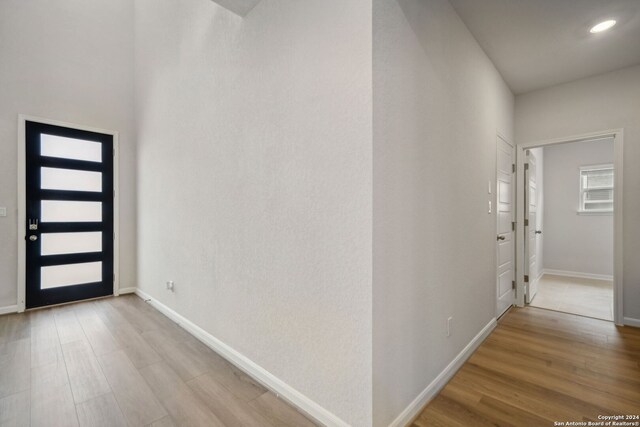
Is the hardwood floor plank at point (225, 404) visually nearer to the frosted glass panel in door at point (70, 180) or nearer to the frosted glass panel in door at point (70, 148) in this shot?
the frosted glass panel in door at point (70, 180)

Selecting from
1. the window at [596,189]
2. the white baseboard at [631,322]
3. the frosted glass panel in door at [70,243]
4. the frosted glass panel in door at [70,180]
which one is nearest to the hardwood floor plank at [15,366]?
the frosted glass panel in door at [70,243]

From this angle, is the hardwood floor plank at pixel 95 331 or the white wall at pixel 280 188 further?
the hardwood floor plank at pixel 95 331

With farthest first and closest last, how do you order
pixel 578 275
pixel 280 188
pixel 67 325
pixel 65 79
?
1. pixel 578 275
2. pixel 65 79
3. pixel 67 325
4. pixel 280 188

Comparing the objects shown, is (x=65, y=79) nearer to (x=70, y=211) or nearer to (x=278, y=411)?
(x=70, y=211)

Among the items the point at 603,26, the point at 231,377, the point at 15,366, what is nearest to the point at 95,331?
the point at 15,366

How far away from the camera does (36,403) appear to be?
5.85ft

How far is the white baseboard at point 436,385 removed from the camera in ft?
5.21

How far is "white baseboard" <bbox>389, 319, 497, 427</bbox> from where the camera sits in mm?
1588

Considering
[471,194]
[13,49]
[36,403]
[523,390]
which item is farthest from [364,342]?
[13,49]

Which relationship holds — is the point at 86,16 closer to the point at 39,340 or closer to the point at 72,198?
the point at 72,198

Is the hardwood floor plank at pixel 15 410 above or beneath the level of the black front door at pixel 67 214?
beneath

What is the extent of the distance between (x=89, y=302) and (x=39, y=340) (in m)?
1.26

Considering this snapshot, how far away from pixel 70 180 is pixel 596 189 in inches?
358

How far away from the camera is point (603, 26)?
238cm
